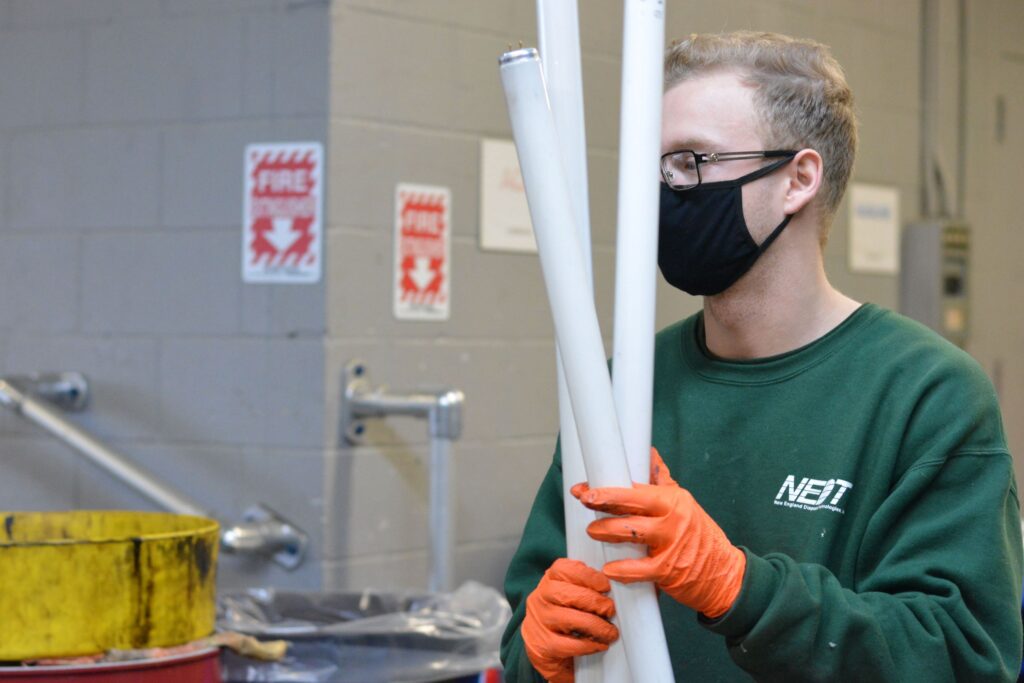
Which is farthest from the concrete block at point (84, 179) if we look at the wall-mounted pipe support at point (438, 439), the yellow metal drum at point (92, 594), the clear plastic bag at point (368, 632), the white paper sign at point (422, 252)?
the yellow metal drum at point (92, 594)

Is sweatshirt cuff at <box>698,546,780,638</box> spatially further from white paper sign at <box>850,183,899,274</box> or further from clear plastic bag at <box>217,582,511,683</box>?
white paper sign at <box>850,183,899,274</box>

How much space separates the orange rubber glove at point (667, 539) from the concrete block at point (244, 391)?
5.66ft

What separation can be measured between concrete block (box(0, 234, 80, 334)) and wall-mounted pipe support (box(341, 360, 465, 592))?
751 millimetres

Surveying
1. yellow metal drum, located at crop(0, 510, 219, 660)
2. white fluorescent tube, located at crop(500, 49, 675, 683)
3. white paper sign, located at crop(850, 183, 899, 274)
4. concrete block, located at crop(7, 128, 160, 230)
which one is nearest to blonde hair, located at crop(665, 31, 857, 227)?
white fluorescent tube, located at crop(500, 49, 675, 683)

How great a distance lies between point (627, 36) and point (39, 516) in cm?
132

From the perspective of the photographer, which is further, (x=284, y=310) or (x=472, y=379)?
(x=472, y=379)

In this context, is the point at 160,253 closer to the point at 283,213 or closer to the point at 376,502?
the point at 283,213

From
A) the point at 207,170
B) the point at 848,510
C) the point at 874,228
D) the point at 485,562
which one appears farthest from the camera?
the point at 874,228

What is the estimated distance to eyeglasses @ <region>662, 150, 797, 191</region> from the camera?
138 centimetres

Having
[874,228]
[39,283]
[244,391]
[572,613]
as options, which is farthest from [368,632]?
[874,228]

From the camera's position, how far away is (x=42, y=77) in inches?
123

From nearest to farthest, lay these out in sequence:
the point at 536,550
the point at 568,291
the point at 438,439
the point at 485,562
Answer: the point at 568,291 < the point at 536,550 < the point at 438,439 < the point at 485,562

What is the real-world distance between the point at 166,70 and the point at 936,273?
244cm

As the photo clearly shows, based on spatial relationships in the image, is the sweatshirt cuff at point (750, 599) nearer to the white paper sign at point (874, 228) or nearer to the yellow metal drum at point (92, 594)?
the yellow metal drum at point (92, 594)
